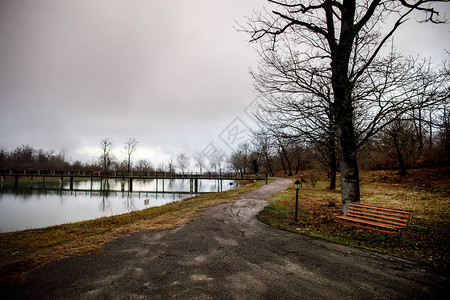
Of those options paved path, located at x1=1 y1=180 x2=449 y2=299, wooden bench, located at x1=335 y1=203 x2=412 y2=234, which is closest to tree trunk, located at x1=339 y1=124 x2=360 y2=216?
wooden bench, located at x1=335 y1=203 x2=412 y2=234

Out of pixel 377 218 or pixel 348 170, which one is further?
pixel 348 170

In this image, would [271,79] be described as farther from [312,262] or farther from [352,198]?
[312,262]

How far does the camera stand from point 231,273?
11.7 feet

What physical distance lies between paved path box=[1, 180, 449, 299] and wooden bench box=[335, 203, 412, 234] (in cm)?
101

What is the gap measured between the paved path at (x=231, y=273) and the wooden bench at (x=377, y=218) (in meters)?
1.01

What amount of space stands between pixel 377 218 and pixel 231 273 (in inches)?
194

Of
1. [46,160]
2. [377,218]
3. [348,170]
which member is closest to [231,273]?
[377,218]

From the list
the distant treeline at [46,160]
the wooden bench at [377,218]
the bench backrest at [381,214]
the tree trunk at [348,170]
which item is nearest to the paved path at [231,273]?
the wooden bench at [377,218]

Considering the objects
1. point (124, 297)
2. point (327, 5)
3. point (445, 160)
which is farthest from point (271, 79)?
point (445, 160)

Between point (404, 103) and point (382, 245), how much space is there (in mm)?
3817

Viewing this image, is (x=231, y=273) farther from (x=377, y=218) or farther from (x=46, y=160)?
(x=46, y=160)

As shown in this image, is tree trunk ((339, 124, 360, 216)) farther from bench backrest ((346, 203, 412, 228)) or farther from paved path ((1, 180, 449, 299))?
paved path ((1, 180, 449, 299))

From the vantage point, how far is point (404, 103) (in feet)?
16.5

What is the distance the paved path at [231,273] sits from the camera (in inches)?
117
